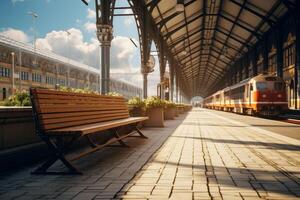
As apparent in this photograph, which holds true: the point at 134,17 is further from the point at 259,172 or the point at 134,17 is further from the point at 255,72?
the point at 255,72

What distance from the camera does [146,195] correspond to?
3.65 m

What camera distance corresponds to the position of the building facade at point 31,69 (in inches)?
1817

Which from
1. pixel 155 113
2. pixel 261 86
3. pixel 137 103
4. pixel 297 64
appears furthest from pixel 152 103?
pixel 297 64

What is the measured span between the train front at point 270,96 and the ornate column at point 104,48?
48.5 ft

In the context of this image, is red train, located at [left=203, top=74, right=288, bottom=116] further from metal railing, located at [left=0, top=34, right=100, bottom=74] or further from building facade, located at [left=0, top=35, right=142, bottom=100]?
metal railing, located at [left=0, top=34, right=100, bottom=74]

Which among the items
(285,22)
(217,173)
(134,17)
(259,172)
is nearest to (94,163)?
(217,173)

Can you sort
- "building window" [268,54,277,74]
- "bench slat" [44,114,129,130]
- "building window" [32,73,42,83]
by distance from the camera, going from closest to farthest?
"bench slat" [44,114,129,130] → "building window" [268,54,277,74] → "building window" [32,73,42,83]

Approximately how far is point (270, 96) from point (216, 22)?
12426 millimetres

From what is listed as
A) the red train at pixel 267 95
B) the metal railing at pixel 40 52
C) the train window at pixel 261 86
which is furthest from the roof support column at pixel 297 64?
the metal railing at pixel 40 52

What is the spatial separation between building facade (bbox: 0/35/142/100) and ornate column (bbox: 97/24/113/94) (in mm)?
31531

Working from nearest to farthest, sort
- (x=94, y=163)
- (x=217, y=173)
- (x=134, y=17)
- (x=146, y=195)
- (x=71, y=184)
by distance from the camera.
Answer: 1. (x=146, y=195)
2. (x=71, y=184)
3. (x=217, y=173)
4. (x=94, y=163)
5. (x=134, y=17)

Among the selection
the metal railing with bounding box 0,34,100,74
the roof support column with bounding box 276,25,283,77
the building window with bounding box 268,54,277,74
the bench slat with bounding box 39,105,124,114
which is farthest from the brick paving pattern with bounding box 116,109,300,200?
the metal railing with bounding box 0,34,100,74

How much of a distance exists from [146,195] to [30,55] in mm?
51396

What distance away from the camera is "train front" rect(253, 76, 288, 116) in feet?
74.4
